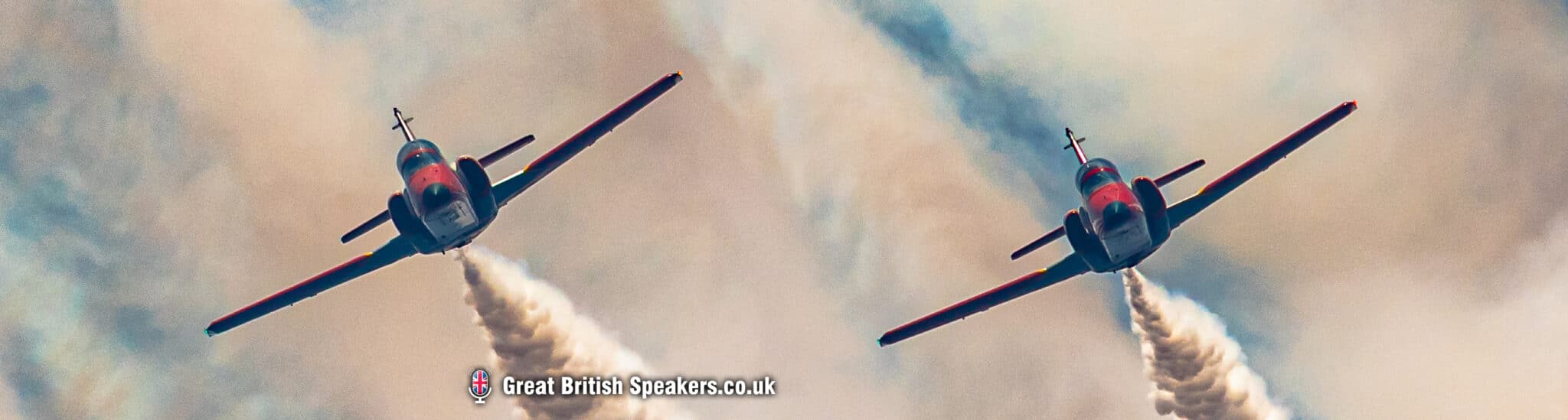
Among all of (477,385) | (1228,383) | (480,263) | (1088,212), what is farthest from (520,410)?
(1228,383)

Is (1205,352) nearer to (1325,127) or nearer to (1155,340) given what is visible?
(1155,340)

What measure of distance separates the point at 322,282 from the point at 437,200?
15.4 m

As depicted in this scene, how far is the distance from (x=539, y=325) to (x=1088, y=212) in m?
35.0

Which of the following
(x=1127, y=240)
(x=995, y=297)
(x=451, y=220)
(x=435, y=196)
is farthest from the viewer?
(x=995, y=297)

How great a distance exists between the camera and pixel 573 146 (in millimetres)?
83438

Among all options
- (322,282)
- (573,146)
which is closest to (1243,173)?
(573,146)

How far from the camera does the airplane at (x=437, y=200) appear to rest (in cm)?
7638

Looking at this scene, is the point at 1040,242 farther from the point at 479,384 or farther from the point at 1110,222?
the point at 479,384

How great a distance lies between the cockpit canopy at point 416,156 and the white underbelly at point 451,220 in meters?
2.80

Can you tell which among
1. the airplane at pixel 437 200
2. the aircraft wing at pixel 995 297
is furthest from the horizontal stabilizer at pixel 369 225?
the aircraft wing at pixel 995 297

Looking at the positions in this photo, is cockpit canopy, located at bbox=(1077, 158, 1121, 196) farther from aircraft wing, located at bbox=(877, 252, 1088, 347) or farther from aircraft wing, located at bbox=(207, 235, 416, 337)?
aircraft wing, located at bbox=(207, 235, 416, 337)

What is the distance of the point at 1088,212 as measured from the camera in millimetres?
77750

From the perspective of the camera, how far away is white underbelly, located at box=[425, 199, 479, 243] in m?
76.1

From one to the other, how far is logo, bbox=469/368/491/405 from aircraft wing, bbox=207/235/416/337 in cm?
1084
